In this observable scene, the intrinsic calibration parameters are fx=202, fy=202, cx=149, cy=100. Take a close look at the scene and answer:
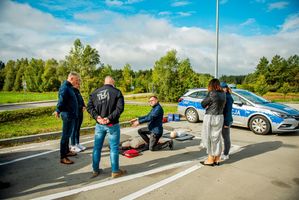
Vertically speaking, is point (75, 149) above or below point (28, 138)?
below

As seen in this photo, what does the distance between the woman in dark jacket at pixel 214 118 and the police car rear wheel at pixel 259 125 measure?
162 inches

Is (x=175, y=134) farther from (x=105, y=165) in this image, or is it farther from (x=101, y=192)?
(x=101, y=192)

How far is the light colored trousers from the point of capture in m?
4.49

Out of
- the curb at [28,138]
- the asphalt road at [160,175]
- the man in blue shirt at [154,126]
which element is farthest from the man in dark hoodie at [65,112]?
the curb at [28,138]

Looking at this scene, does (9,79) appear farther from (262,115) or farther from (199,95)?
(262,115)

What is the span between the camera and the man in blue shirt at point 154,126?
5.39 m

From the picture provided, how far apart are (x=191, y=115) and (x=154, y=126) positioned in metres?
4.86

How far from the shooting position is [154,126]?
18.2 feet

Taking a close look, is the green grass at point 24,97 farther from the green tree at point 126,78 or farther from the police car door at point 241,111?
the police car door at point 241,111

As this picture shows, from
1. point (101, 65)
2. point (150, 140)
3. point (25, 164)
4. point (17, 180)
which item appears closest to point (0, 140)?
point (25, 164)

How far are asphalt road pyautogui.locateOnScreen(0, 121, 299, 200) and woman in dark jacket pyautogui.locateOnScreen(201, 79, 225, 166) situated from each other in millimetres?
508

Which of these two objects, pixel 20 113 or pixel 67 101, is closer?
pixel 67 101

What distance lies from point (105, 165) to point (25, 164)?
1831 mm

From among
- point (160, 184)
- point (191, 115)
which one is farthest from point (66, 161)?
point (191, 115)
